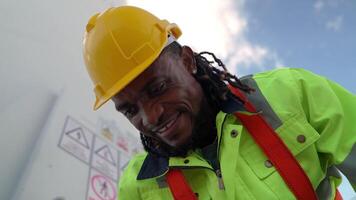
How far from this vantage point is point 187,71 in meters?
0.86

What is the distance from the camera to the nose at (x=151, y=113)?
0.77 meters

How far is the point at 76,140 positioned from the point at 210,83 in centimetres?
59

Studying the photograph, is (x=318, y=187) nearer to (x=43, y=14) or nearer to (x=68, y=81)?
(x=68, y=81)

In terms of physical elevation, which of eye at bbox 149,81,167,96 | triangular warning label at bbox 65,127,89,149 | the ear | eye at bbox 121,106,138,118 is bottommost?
eye at bbox 121,106,138,118

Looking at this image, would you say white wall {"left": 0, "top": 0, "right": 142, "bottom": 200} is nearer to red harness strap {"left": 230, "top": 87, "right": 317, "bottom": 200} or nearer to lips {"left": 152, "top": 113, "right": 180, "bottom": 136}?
lips {"left": 152, "top": 113, "right": 180, "bottom": 136}

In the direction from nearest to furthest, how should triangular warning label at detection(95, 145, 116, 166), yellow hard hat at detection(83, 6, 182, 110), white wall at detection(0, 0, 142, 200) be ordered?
yellow hard hat at detection(83, 6, 182, 110)
white wall at detection(0, 0, 142, 200)
triangular warning label at detection(95, 145, 116, 166)

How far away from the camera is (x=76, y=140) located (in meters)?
1.26

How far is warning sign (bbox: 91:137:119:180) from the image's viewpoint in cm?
127

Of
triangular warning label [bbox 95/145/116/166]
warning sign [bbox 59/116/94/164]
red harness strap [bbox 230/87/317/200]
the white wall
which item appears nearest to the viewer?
red harness strap [bbox 230/87/317/200]

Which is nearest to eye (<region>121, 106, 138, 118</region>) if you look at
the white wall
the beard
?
the beard

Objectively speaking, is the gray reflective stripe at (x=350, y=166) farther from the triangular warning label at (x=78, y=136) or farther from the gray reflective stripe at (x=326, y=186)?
the triangular warning label at (x=78, y=136)

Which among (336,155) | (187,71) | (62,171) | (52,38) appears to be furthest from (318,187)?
(52,38)

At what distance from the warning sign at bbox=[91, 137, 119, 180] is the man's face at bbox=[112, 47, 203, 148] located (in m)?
0.50

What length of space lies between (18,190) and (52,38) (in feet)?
2.15
